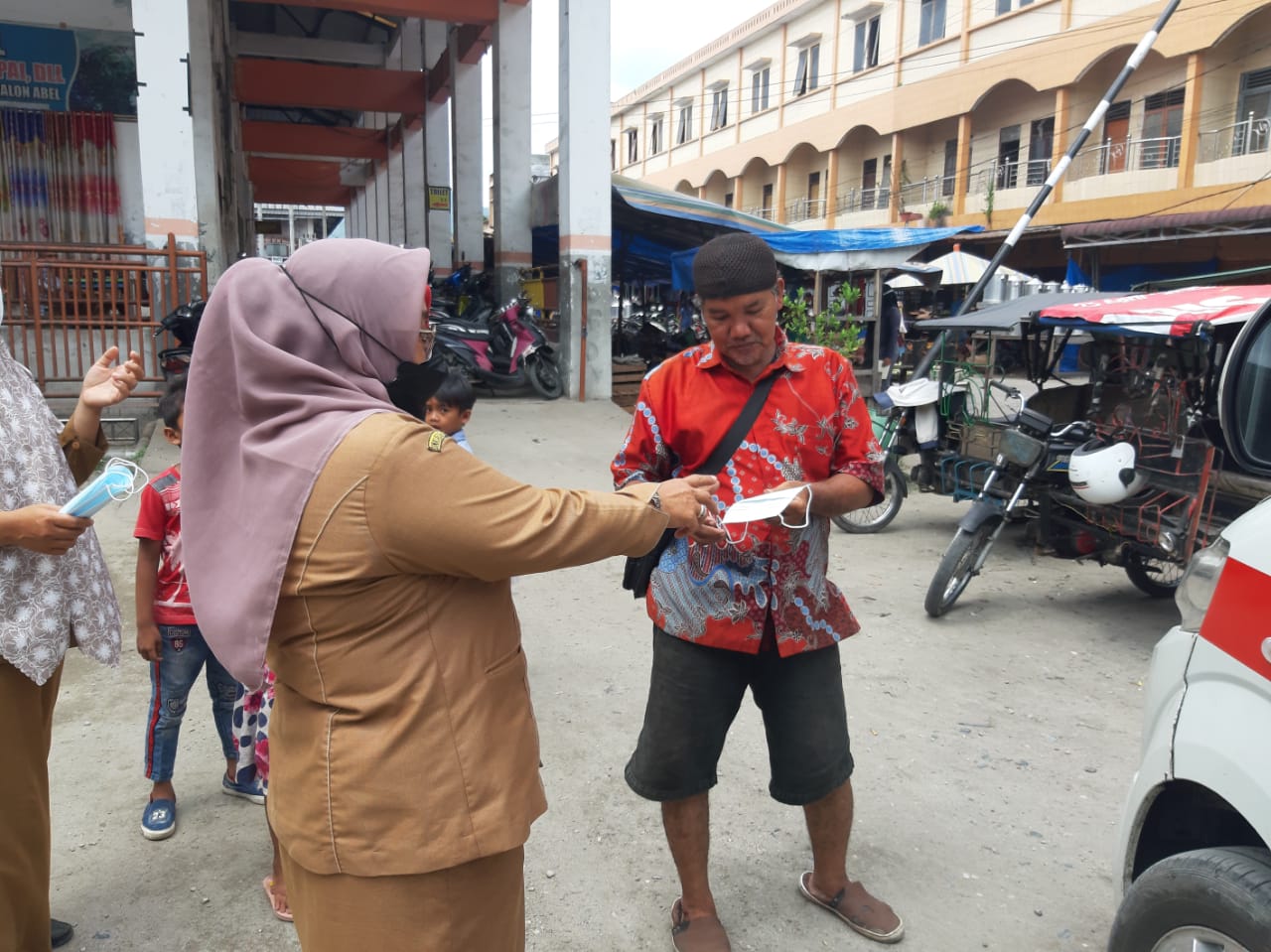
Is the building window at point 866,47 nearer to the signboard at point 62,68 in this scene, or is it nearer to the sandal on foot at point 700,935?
the signboard at point 62,68

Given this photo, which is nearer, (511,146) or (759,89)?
(511,146)

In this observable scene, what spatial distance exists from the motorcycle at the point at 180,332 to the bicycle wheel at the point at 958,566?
614 cm

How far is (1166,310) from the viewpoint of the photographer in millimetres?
4750

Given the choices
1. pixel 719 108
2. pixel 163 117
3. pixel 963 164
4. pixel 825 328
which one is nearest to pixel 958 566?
pixel 825 328

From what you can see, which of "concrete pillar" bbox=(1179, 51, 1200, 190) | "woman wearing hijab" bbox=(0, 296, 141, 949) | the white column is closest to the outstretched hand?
"woman wearing hijab" bbox=(0, 296, 141, 949)

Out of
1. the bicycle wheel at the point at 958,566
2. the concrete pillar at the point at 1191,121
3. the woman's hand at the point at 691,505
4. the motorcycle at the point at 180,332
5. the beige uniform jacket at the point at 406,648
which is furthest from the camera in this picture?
the concrete pillar at the point at 1191,121

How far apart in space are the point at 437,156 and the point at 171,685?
15782 mm

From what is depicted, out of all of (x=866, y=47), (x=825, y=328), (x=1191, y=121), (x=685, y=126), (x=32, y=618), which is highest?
(x=866, y=47)

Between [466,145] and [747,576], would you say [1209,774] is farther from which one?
[466,145]

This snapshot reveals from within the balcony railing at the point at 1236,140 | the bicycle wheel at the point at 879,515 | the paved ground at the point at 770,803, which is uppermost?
the balcony railing at the point at 1236,140

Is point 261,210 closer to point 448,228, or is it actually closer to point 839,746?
point 448,228

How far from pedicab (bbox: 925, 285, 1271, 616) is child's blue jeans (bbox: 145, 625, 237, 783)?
3852 millimetres

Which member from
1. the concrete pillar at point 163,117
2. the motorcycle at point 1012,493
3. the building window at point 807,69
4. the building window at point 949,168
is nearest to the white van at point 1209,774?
the motorcycle at point 1012,493

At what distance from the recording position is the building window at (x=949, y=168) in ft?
79.3
